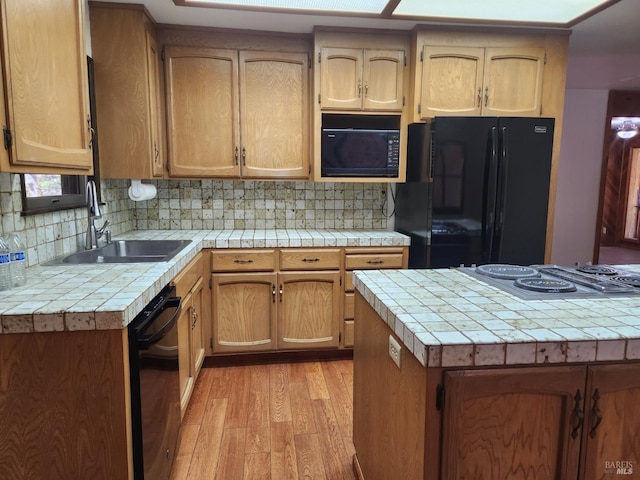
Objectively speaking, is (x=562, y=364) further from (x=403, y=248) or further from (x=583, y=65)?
(x=583, y=65)

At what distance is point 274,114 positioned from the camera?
3.06m

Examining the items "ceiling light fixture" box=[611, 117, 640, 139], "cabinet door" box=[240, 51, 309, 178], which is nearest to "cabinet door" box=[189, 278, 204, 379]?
"cabinet door" box=[240, 51, 309, 178]

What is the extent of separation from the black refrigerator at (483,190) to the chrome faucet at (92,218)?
1.98 meters

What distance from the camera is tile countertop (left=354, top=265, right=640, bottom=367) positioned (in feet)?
3.29

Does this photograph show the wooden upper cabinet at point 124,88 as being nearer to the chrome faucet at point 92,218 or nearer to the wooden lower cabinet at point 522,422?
the chrome faucet at point 92,218

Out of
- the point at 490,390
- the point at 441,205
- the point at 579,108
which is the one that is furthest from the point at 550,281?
the point at 579,108

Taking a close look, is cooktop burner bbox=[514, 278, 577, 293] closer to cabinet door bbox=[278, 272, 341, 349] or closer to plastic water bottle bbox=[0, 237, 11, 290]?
cabinet door bbox=[278, 272, 341, 349]

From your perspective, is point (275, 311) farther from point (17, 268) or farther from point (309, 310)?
point (17, 268)

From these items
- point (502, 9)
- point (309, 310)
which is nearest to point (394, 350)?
point (309, 310)

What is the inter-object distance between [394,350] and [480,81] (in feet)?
7.86

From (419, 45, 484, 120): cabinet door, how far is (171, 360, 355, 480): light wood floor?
6.35 ft

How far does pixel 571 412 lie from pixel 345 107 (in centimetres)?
240

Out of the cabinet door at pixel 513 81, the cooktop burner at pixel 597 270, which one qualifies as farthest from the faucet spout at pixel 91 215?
the cabinet door at pixel 513 81

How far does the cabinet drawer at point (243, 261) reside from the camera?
2.86m
